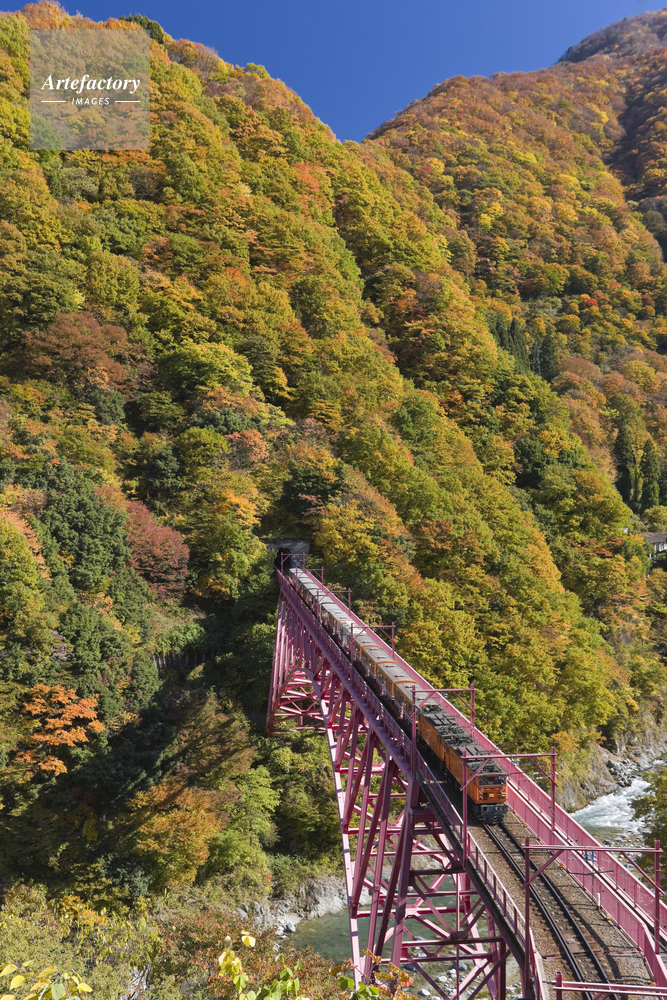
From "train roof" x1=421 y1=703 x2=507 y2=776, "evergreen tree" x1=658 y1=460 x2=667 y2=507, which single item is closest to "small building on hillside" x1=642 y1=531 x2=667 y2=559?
"evergreen tree" x1=658 y1=460 x2=667 y2=507

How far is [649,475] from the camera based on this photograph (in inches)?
2208

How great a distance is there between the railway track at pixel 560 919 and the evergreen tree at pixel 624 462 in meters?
48.1

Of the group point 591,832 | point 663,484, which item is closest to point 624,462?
point 663,484

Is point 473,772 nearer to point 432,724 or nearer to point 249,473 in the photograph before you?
point 432,724

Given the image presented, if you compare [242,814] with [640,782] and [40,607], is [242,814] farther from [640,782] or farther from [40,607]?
[640,782]

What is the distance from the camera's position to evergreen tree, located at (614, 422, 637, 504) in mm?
54750

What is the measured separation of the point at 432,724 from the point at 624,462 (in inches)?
1877

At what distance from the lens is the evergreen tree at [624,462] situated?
54.8 meters

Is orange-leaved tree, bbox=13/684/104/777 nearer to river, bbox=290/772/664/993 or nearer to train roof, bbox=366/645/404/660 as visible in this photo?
river, bbox=290/772/664/993

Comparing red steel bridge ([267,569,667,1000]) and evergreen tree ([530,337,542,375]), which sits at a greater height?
evergreen tree ([530,337,542,375])

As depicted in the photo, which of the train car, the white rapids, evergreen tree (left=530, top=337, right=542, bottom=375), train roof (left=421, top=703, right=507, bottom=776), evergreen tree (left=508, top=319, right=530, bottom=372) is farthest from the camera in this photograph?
evergreen tree (left=530, top=337, right=542, bottom=375)

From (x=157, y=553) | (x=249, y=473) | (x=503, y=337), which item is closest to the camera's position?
(x=157, y=553)

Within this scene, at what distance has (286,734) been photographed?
29250 mm

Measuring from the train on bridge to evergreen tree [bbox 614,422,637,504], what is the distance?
41.9 meters
